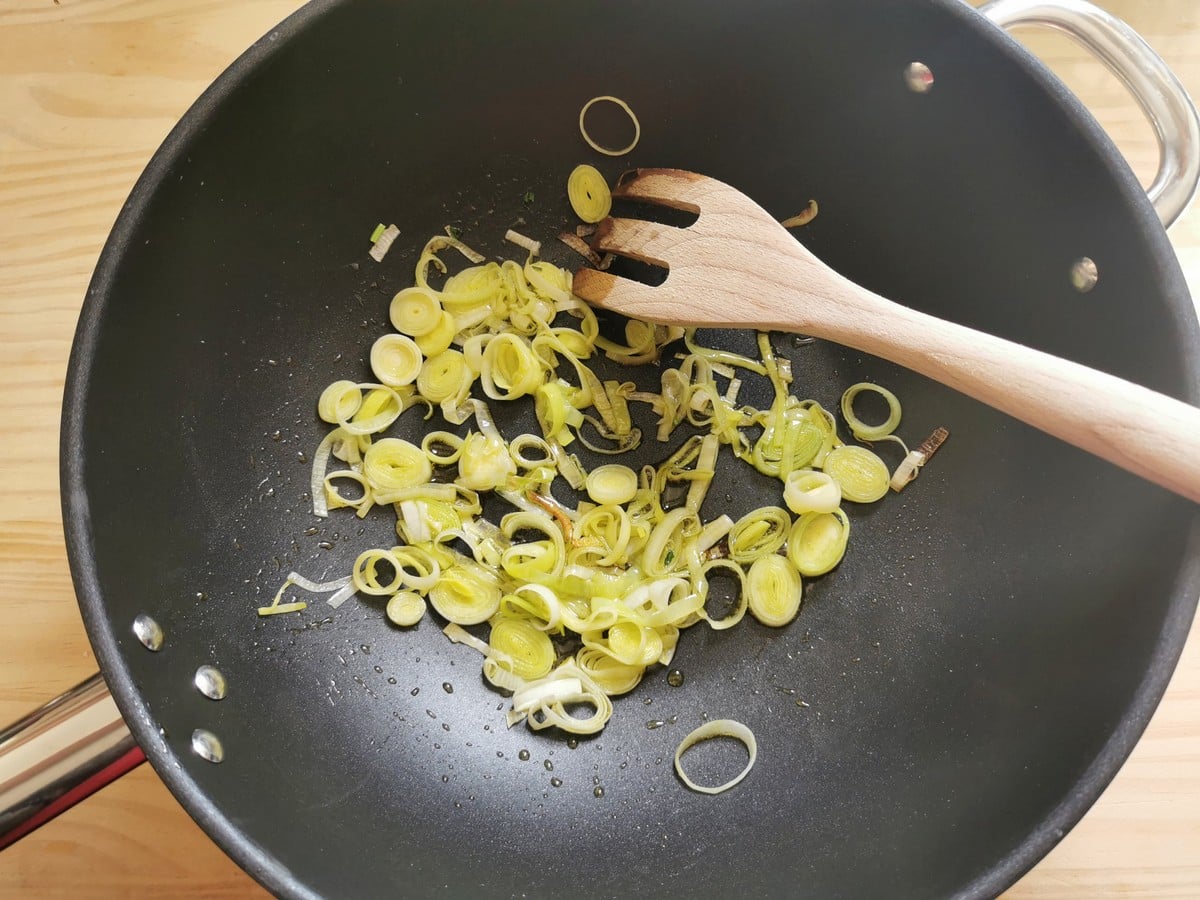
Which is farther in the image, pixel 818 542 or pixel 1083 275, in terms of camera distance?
pixel 818 542

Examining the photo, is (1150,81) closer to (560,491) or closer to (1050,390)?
(1050,390)

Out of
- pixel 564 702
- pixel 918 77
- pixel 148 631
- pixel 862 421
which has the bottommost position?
pixel 564 702

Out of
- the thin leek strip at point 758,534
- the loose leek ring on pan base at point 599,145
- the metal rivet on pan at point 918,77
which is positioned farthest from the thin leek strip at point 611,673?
the metal rivet on pan at point 918,77

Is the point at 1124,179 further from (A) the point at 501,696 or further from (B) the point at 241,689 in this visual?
(B) the point at 241,689

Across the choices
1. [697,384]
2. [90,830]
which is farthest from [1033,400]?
[90,830]

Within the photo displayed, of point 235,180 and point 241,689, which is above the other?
point 235,180

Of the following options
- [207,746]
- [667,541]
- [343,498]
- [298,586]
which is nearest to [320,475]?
[343,498]
